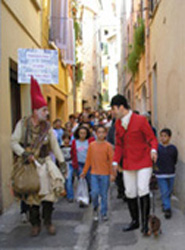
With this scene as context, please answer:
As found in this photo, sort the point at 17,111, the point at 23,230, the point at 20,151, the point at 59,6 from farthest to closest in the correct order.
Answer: the point at 59,6, the point at 17,111, the point at 23,230, the point at 20,151

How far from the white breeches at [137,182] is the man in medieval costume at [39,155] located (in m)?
0.93

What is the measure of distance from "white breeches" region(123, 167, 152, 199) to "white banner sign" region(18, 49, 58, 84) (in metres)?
3.01

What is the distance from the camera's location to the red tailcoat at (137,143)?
4504 mm

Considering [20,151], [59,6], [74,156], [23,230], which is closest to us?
[20,151]

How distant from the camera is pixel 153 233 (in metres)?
4.71

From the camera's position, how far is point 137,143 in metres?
4.54

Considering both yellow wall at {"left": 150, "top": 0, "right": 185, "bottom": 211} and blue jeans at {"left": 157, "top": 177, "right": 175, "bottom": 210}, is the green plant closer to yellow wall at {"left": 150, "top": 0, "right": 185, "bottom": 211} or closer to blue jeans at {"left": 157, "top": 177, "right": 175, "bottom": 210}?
yellow wall at {"left": 150, "top": 0, "right": 185, "bottom": 211}

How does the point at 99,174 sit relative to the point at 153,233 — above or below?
above

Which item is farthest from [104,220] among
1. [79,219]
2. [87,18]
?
[87,18]

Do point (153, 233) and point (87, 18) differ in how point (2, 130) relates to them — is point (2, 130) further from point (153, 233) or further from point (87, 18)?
point (87, 18)

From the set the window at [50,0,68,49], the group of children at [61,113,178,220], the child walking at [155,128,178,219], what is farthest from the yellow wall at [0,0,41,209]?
the window at [50,0,68,49]

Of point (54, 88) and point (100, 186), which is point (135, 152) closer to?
point (100, 186)

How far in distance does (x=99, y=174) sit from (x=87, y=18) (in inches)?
1008

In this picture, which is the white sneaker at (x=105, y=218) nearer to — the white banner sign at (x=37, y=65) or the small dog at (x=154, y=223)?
the small dog at (x=154, y=223)
